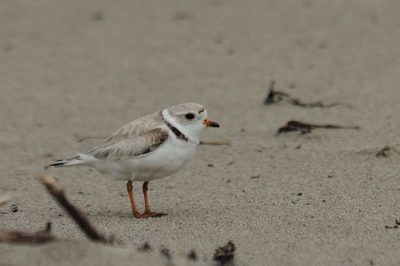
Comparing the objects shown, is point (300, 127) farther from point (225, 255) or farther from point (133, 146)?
point (225, 255)

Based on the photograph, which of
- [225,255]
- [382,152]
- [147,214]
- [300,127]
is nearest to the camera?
[225,255]

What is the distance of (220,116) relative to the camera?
690 cm

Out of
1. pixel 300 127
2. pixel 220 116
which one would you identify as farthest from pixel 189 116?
pixel 220 116

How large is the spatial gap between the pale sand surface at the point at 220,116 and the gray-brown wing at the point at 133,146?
0.43 metres

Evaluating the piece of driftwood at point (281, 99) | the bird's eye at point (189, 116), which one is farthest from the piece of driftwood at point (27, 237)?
the piece of driftwood at point (281, 99)

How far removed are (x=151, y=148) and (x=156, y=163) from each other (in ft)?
0.35

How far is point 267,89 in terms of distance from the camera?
750 centimetres

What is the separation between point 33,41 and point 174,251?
6.37 meters

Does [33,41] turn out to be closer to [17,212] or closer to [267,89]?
[267,89]

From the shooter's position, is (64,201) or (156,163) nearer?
(64,201)

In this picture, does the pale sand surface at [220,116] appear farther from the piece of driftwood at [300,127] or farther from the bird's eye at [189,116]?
the bird's eye at [189,116]

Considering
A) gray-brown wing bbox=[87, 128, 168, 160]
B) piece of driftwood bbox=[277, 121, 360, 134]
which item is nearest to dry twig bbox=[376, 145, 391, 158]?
piece of driftwood bbox=[277, 121, 360, 134]

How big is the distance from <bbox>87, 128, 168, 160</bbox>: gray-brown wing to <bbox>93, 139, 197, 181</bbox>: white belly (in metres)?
0.03

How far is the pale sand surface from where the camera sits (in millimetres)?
4031
